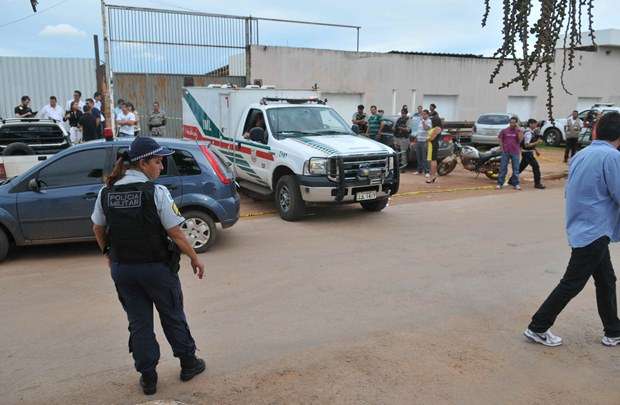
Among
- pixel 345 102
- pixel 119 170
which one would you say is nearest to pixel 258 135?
pixel 119 170

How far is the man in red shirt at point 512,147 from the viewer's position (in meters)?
12.7

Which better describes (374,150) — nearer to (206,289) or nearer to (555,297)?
(206,289)

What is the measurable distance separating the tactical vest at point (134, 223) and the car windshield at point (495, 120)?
1932cm

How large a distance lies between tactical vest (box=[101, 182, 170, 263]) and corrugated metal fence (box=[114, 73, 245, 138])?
1426cm

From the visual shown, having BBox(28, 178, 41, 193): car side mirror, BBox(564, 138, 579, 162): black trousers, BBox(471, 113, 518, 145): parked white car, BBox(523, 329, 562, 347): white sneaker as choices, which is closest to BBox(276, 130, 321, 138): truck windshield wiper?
BBox(28, 178, 41, 193): car side mirror

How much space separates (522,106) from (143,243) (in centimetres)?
2660

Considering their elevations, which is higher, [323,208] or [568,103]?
[568,103]

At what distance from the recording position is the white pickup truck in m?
8.87

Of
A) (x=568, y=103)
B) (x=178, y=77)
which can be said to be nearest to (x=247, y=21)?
(x=178, y=77)

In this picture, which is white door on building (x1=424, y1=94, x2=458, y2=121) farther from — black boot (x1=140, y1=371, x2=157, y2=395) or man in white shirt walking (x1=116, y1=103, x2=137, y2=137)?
black boot (x1=140, y1=371, x2=157, y2=395)

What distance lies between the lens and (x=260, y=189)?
33.8 feet

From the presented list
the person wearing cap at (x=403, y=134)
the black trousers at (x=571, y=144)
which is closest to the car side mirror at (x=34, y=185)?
the person wearing cap at (x=403, y=134)

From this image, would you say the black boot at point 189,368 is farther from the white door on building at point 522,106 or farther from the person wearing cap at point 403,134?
the white door on building at point 522,106

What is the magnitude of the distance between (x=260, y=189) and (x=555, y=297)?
6.78 m
